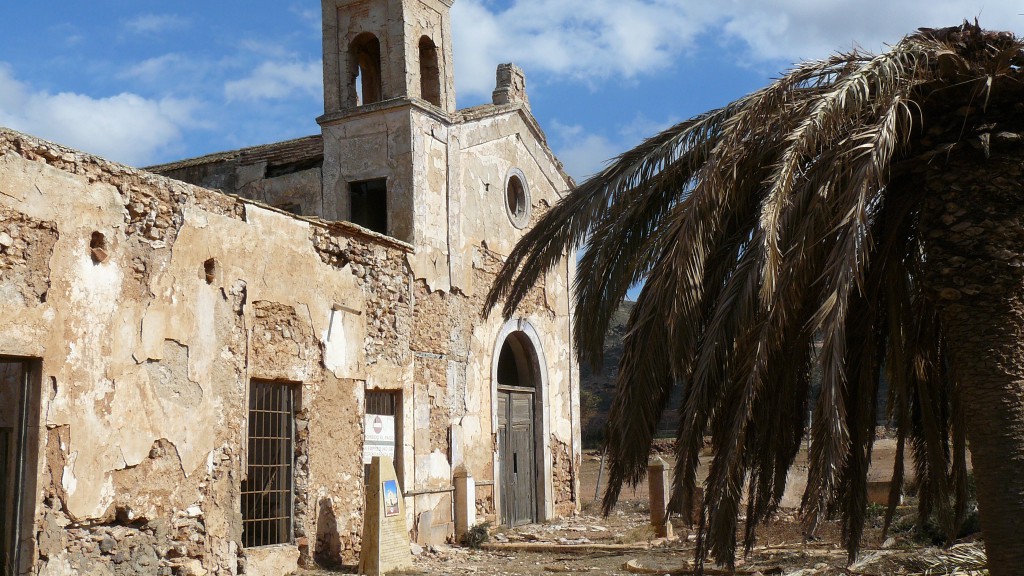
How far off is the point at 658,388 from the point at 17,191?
224 inches

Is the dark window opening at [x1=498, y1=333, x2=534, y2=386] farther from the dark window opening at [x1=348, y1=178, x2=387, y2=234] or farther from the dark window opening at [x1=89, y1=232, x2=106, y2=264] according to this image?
the dark window opening at [x1=89, y1=232, x2=106, y2=264]

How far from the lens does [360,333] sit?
12555 millimetres

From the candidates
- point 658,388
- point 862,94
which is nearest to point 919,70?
point 862,94

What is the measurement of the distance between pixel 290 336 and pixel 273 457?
1428 mm

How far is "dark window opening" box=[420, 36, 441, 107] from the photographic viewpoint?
614 inches

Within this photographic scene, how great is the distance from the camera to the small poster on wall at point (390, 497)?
38.8 feet

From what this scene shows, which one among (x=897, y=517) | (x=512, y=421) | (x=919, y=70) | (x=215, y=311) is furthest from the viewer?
(x=512, y=421)

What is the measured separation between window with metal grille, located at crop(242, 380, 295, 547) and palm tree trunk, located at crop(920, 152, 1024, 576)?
24.7 feet

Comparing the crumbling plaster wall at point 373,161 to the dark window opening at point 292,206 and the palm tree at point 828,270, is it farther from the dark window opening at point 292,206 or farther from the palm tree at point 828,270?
the palm tree at point 828,270

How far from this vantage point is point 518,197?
58.0ft

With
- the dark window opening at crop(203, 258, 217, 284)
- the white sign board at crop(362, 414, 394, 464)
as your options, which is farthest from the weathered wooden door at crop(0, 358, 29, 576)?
the white sign board at crop(362, 414, 394, 464)

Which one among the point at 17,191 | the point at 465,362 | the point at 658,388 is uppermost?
the point at 17,191

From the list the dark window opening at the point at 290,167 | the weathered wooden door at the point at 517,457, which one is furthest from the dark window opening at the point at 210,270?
the weathered wooden door at the point at 517,457

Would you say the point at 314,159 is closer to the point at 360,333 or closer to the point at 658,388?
the point at 360,333
